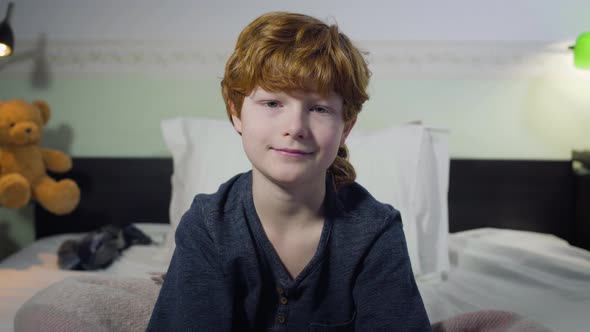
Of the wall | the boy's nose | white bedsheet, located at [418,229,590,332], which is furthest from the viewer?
the wall

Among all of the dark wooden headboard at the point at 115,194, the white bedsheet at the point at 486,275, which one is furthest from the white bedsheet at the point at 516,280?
the dark wooden headboard at the point at 115,194

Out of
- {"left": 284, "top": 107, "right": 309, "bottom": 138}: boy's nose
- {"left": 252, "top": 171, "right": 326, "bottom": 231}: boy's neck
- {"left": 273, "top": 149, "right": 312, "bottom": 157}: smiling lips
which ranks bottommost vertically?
{"left": 252, "top": 171, "right": 326, "bottom": 231}: boy's neck

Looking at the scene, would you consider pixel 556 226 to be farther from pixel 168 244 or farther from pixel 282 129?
pixel 282 129

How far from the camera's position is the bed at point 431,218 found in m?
1.29

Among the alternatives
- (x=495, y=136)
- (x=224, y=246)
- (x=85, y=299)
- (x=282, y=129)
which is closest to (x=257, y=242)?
(x=224, y=246)

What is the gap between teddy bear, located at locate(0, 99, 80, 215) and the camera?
1608 mm

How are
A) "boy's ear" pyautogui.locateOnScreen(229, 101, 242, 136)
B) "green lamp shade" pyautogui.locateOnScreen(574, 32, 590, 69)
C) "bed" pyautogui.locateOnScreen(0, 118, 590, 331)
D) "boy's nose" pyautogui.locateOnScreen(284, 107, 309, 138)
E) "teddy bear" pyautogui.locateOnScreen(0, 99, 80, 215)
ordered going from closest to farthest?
"boy's nose" pyautogui.locateOnScreen(284, 107, 309, 138)
"boy's ear" pyautogui.locateOnScreen(229, 101, 242, 136)
"bed" pyautogui.locateOnScreen(0, 118, 590, 331)
"teddy bear" pyautogui.locateOnScreen(0, 99, 80, 215)
"green lamp shade" pyautogui.locateOnScreen(574, 32, 590, 69)

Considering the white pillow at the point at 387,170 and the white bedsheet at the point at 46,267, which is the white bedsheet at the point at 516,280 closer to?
the white pillow at the point at 387,170

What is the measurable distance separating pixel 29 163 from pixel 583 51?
1740 millimetres

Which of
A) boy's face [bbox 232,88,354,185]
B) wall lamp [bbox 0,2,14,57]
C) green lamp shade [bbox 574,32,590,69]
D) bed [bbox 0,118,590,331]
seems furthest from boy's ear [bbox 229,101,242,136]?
green lamp shade [bbox 574,32,590,69]

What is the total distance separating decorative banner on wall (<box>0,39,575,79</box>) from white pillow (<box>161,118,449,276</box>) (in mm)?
345

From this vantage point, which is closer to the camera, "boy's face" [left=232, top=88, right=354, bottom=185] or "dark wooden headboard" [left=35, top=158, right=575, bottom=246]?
"boy's face" [left=232, top=88, right=354, bottom=185]

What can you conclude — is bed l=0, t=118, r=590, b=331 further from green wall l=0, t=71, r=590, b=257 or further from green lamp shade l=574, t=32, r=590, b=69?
green lamp shade l=574, t=32, r=590, b=69

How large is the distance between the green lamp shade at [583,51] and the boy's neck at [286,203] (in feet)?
4.13
